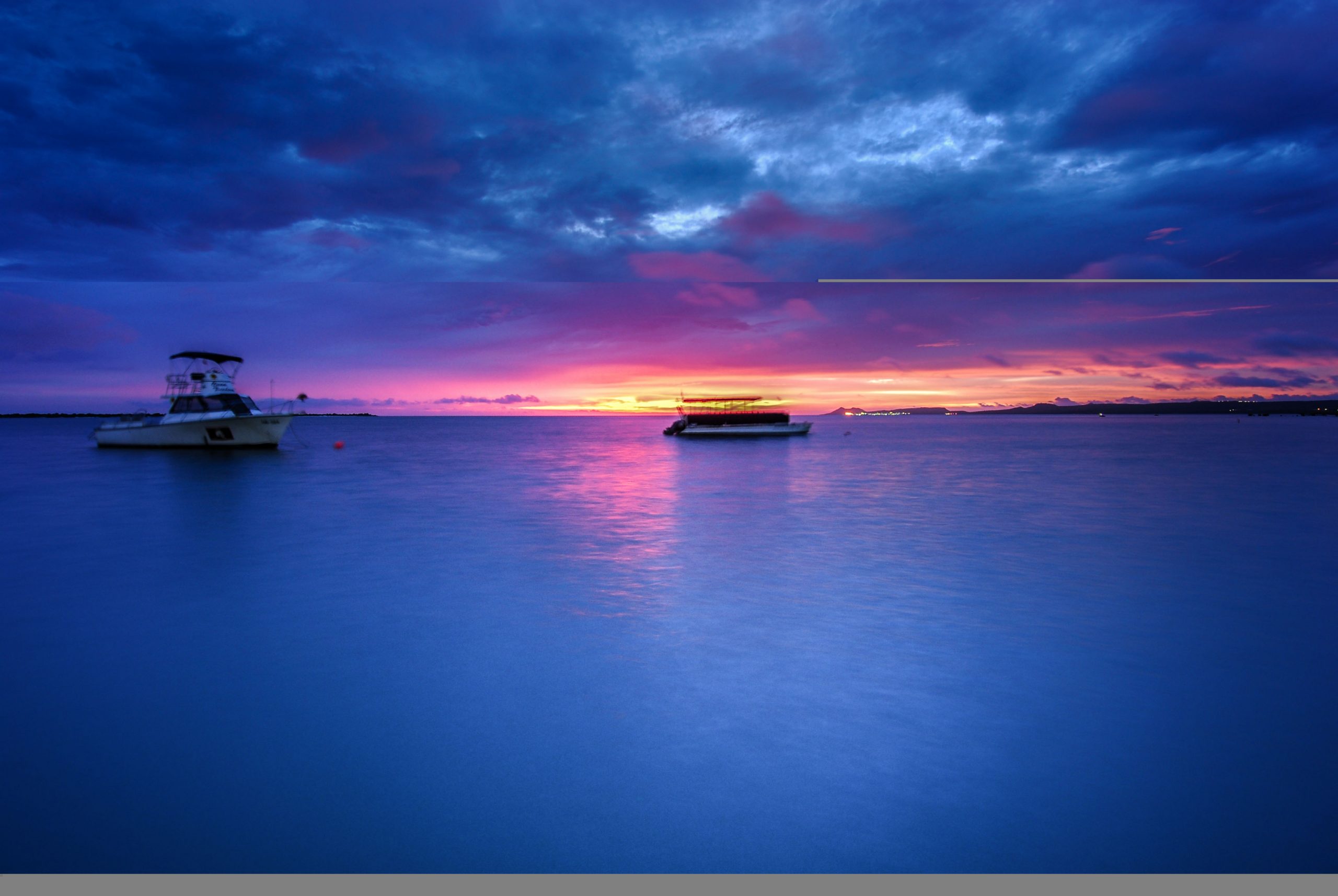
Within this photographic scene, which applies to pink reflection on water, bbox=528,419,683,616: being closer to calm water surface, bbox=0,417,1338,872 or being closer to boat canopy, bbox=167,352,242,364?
calm water surface, bbox=0,417,1338,872

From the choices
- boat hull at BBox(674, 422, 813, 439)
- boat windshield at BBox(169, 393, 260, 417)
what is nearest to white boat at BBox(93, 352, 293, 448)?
boat windshield at BBox(169, 393, 260, 417)

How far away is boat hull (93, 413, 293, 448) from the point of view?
105 feet

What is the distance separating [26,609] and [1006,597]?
10.2 metres

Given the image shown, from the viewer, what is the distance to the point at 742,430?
50312 mm

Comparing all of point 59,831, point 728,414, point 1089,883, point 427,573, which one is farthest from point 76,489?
point 728,414

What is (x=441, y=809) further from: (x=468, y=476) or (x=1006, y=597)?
(x=468, y=476)

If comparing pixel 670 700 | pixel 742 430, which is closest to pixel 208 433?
pixel 742 430

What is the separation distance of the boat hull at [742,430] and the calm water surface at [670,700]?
1501 inches

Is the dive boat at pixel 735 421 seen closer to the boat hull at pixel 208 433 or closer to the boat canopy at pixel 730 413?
the boat canopy at pixel 730 413

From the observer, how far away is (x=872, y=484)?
22.3 meters

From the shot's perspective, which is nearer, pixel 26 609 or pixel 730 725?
pixel 730 725

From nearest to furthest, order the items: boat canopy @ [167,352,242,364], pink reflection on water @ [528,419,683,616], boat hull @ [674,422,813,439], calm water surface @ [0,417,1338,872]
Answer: calm water surface @ [0,417,1338,872] < pink reflection on water @ [528,419,683,616] < boat canopy @ [167,352,242,364] < boat hull @ [674,422,813,439]

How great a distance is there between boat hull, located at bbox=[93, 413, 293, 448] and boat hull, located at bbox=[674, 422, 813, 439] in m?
26.3

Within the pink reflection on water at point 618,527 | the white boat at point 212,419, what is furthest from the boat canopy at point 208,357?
the pink reflection on water at point 618,527
